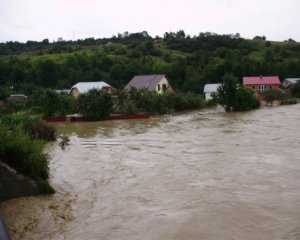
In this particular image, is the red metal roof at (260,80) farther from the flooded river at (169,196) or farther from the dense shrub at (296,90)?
the flooded river at (169,196)

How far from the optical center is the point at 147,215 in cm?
790

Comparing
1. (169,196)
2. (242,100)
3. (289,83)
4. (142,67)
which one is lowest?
(169,196)

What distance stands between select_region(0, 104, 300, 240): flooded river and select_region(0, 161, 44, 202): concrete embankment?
19cm

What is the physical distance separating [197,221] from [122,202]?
206 centimetres

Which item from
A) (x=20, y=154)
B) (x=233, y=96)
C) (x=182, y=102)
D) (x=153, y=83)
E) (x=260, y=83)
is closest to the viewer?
(x=20, y=154)

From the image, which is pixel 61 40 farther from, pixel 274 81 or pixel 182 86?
pixel 274 81

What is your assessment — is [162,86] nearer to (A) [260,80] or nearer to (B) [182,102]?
(B) [182,102]

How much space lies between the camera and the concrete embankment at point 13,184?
805 cm

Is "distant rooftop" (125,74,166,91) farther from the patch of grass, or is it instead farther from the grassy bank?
the patch of grass

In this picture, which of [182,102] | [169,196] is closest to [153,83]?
[182,102]

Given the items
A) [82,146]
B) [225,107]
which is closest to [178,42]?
[225,107]

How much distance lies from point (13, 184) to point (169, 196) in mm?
3383

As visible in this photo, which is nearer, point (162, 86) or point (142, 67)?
point (162, 86)

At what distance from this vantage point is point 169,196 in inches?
365
